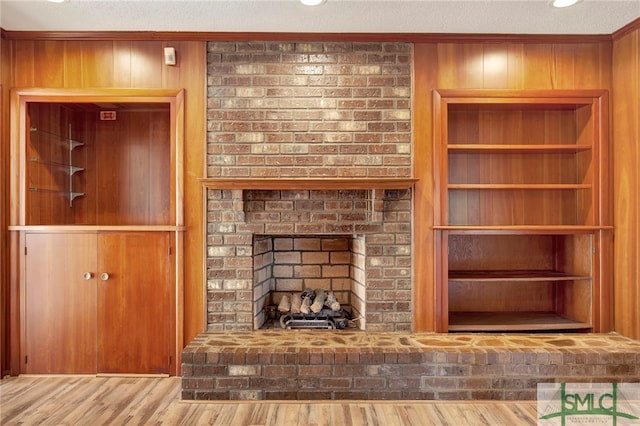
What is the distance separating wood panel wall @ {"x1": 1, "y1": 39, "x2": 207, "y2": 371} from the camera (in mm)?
2953

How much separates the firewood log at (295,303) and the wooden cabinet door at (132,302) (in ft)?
2.96

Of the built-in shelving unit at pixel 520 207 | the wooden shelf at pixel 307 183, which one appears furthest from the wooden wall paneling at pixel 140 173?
the built-in shelving unit at pixel 520 207

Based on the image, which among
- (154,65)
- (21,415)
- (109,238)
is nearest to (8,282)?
(109,238)

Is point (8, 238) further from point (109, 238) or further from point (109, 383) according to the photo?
point (109, 383)

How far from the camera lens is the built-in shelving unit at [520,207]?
117 inches

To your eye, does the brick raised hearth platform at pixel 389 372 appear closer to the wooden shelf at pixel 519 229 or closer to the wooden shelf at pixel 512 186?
the wooden shelf at pixel 519 229

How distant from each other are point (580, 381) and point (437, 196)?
4.65 ft

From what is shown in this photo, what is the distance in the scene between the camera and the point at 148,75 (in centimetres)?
297

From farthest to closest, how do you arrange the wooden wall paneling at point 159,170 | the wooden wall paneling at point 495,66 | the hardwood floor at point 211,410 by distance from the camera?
the wooden wall paneling at point 159,170, the wooden wall paneling at point 495,66, the hardwood floor at point 211,410

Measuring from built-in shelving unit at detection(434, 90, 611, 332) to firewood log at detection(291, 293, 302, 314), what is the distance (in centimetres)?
106

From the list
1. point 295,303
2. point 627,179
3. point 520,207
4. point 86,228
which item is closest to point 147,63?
point 86,228

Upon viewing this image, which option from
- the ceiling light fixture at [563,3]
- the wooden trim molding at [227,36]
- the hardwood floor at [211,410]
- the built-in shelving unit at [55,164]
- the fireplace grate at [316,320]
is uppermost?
the ceiling light fixture at [563,3]

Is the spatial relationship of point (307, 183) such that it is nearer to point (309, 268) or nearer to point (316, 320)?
point (309, 268)

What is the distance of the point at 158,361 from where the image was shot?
2936 millimetres
